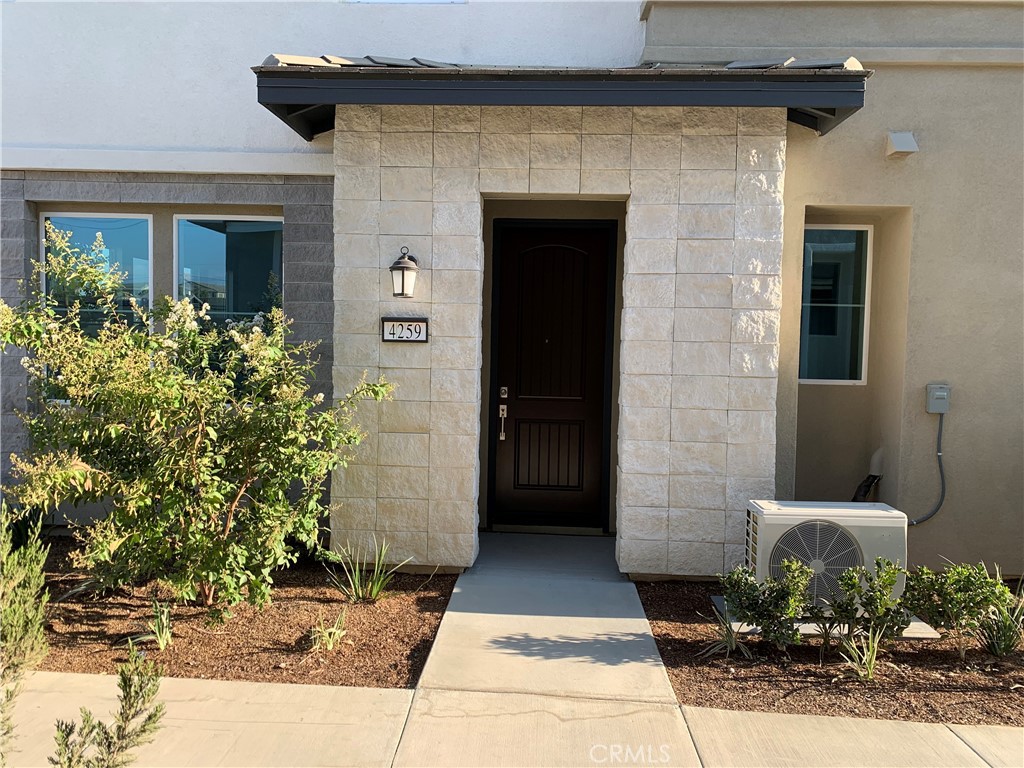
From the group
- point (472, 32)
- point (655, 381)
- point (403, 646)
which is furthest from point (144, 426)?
point (472, 32)

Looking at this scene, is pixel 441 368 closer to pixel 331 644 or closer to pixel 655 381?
pixel 655 381

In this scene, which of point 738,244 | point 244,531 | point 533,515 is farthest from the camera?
point 533,515

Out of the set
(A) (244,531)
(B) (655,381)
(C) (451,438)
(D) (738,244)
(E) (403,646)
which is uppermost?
(D) (738,244)

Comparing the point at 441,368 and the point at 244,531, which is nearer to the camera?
the point at 244,531

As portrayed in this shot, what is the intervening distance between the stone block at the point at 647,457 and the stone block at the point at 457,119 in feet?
8.29

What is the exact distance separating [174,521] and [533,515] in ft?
10.8

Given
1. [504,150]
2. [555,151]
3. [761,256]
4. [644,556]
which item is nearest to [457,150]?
[504,150]

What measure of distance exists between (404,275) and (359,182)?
791 mm

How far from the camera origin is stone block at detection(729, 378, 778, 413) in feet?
17.4

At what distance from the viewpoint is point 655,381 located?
17.6 ft

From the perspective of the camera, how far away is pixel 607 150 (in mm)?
5324

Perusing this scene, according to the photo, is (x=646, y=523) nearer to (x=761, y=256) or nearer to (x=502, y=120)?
(x=761, y=256)

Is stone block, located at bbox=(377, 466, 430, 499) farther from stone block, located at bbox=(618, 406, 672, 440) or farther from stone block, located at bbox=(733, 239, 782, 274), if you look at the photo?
stone block, located at bbox=(733, 239, 782, 274)

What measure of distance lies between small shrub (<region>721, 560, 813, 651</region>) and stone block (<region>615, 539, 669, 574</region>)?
1136 mm
